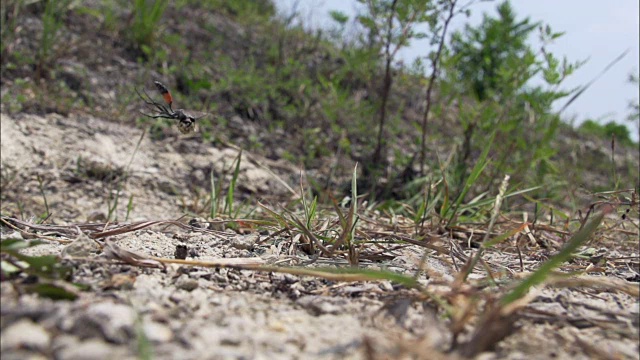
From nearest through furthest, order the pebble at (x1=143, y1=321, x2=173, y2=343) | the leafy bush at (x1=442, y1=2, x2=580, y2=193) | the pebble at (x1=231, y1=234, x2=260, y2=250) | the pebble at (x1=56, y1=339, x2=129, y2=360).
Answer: the pebble at (x1=56, y1=339, x2=129, y2=360) < the pebble at (x1=143, y1=321, x2=173, y2=343) < the pebble at (x1=231, y1=234, x2=260, y2=250) < the leafy bush at (x1=442, y1=2, x2=580, y2=193)

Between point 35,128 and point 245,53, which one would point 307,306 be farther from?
point 245,53

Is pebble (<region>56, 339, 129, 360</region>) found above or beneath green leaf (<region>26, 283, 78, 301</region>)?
beneath

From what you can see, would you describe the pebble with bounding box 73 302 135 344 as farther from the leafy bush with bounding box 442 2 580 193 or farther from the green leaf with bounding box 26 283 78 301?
the leafy bush with bounding box 442 2 580 193

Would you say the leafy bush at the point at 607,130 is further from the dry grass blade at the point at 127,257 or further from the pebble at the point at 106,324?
the pebble at the point at 106,324

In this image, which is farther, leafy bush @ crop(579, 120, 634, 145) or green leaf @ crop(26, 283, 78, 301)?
leafy bush @ crop(579, 120, 634, 145)


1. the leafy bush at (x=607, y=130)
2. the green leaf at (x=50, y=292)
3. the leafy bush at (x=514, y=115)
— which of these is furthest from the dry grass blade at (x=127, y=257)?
the leafy bush at (x=607, y=130)

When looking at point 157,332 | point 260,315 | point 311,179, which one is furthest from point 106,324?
point 311,179

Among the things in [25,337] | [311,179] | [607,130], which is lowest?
[25,337]

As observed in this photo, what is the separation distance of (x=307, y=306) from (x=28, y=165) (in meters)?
2.83

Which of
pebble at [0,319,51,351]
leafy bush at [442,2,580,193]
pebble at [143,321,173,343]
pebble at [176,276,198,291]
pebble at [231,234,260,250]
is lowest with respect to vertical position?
pebble at [0,319,51,351]

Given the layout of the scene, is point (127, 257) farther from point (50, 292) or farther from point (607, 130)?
point (607, 130)

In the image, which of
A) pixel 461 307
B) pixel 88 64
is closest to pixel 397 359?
pixel 461 307

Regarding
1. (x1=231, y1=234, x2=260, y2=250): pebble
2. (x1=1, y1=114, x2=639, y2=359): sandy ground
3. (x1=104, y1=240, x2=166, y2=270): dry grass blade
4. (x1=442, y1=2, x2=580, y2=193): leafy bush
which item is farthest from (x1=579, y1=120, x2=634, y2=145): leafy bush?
(x1=104, y1=240, x2=166, y2=270): dry grass blade

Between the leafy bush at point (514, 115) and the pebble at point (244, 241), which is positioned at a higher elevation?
the leafy bush at point (514, 115)
